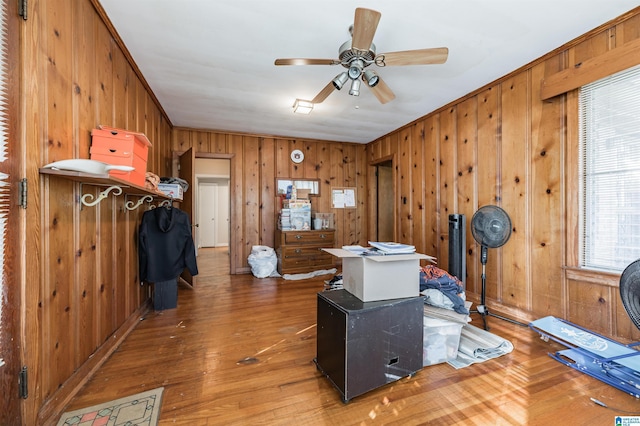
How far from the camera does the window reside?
75.7 inches

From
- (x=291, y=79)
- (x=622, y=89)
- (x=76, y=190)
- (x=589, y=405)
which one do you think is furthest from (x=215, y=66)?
(x=589, y=405)

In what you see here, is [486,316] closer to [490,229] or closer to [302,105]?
[490,229]

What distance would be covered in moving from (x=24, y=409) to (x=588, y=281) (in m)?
3.59

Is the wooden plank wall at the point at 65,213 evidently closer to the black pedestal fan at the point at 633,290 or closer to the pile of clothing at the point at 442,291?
the pile of clothing at the point at 442,291

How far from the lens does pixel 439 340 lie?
1.88m

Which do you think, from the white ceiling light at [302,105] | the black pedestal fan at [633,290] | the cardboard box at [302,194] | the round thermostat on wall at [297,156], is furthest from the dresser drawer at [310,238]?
the black pedestal fan at [633,290]

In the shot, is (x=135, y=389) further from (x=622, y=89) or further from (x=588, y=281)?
(x=622, y=89)

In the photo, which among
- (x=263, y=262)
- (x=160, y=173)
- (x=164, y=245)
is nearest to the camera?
(x=164, y=245)

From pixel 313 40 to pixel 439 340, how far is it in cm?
247

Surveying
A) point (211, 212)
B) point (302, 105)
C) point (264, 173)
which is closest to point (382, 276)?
point (302, 105)

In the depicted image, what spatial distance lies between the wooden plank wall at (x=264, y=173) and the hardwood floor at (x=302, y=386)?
2.47 metres

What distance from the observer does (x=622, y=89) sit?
1.97m

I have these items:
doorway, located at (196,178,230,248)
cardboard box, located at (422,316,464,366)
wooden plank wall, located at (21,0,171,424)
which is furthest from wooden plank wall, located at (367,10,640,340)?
doorway, located at (196,178,230,248)

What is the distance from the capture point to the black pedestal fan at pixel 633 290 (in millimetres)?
1502
